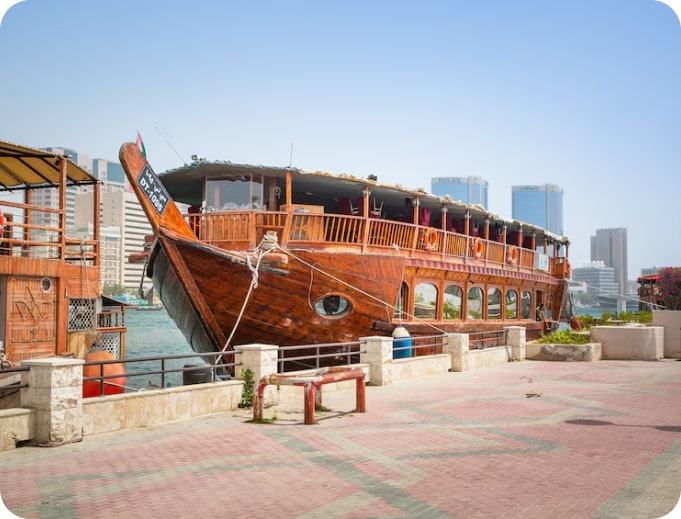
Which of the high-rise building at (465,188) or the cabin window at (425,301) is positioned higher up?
the high-rise building at (465,188)

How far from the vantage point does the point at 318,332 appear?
51.9 feet

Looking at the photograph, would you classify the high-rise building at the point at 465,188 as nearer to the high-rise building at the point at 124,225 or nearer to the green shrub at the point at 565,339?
the high-rise building at the point at 124,225

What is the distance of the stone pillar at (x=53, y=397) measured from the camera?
7.48 m

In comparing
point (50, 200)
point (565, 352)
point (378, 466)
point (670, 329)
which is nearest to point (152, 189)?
point (378, 466)

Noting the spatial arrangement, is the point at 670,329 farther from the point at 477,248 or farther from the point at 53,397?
the point at 53,397

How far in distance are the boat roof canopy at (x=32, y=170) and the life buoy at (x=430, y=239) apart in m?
8.99

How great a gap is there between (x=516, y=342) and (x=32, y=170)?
46.8 feet

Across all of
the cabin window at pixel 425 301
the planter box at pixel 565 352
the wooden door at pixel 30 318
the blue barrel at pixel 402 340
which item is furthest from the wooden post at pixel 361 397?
the planter box at pixel 565 352

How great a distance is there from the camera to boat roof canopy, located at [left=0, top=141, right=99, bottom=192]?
48.7 feet

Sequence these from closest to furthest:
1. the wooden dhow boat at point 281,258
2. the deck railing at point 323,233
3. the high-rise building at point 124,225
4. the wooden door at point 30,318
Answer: the wooden door at point 30,318 < the wooden dhow boat at point 281,258 < the deck railing at point 323,233 < the high-rise building at point 124,225

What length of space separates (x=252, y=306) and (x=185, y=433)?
23.1 feet

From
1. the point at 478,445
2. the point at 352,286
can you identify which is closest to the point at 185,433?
the point at 478,445

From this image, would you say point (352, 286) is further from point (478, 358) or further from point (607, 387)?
point (607, 387)

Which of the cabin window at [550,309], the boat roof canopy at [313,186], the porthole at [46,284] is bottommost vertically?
the cabin window at [550,309]
